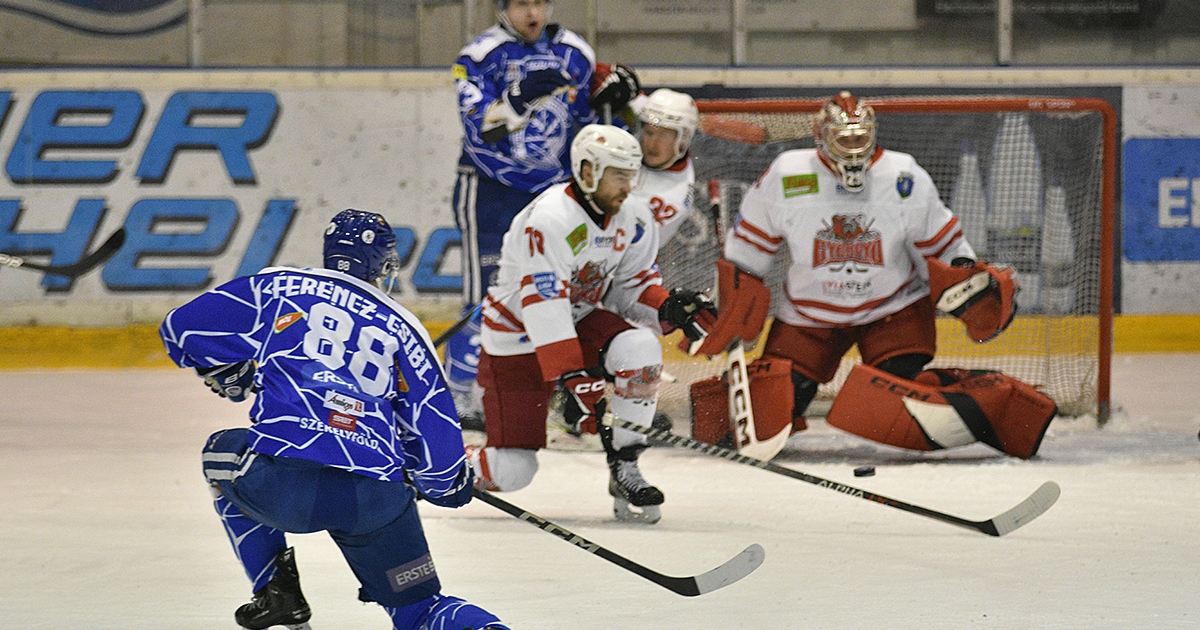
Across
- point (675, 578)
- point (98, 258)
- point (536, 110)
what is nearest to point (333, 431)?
point (675, 578)

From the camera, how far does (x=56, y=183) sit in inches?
236

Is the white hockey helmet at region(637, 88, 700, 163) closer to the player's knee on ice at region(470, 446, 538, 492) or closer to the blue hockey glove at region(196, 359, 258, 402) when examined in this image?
the player's knee on ice at region(470, 446, 538, 492)

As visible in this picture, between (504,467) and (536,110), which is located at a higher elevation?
(536,110)

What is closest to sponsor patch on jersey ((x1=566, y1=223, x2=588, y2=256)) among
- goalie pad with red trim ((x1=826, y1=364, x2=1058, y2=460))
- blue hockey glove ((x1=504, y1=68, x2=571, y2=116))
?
blue hockey glove ((x1=504, y1=68, x2=571, y2=116))

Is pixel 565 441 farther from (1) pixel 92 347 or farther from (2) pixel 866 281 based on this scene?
(1) pixel 92 347

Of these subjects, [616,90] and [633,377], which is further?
[616,90]

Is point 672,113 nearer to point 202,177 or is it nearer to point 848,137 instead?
point 848,137

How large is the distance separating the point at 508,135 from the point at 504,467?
4.59ft

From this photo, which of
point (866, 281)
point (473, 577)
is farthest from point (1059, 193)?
point (473, 577)

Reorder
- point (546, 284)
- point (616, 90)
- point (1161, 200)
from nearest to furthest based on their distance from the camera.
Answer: point (546, 284)
point (616, 90)
point (1161, 200)

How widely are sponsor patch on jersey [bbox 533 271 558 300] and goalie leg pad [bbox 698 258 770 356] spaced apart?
3.44ft

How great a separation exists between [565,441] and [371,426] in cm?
231

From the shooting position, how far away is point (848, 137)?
4.11 meters

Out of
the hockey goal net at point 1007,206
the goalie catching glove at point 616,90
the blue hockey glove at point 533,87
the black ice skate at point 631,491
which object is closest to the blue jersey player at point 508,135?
the goalie catching glove at point 616,90
